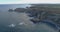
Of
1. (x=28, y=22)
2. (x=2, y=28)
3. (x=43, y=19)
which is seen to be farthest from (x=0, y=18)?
(x=43, y=19)

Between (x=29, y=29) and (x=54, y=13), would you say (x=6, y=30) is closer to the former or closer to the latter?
(x=29, y=29)

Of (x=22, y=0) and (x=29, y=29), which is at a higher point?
(x=22, y=0)

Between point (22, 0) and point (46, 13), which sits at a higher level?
point (22, 0)

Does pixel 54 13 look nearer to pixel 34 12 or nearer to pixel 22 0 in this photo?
pixel 34 12

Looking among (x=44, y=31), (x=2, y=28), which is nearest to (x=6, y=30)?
(x=2, y=28)

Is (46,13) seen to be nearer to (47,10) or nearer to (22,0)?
(47,10)

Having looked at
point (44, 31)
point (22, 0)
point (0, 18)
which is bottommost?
point (44, 31)
